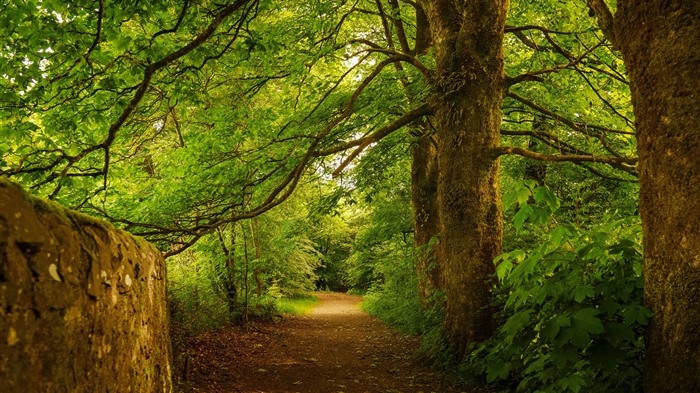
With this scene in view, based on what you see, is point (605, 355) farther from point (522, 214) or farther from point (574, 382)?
point (522, 214)

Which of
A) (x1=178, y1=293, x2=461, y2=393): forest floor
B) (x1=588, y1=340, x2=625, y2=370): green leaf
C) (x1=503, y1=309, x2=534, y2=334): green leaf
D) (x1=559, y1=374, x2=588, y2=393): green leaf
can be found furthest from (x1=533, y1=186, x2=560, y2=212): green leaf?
(x1=178, y1=293, x2=461, y2=393): forest floor

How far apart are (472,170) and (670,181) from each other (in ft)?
12.3

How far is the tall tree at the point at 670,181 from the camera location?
2525 millimetres

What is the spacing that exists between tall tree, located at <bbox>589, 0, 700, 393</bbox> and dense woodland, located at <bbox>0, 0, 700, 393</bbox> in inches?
0.4

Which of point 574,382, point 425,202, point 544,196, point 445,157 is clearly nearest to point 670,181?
point 544,196

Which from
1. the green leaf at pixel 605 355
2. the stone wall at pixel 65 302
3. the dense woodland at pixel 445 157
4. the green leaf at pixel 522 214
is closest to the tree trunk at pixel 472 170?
the dense woodland at pixel 445 157

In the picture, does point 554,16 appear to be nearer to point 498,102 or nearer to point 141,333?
point 498,102

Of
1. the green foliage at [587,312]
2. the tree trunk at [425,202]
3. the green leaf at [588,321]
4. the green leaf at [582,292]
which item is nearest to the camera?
the green leaf at [588,321]

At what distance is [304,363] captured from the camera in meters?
8.28

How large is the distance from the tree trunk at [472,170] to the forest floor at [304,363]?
46.0 inches

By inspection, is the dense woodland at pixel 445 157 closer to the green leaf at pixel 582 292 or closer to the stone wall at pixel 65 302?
the green leaf at pixel 582 292

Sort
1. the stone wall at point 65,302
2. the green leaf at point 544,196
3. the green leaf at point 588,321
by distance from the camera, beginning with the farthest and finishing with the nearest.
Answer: the green leaf at point 544,196
the green leaf at point 588,321
the stone wall at point 65,302

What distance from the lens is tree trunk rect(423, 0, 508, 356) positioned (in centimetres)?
626

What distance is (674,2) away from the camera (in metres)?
2.64
